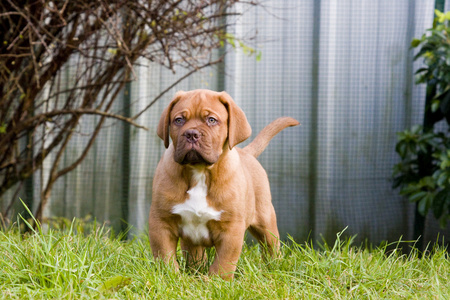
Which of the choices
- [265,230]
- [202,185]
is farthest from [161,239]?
Result: [265,230]

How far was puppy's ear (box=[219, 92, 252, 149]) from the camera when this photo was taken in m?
2.50

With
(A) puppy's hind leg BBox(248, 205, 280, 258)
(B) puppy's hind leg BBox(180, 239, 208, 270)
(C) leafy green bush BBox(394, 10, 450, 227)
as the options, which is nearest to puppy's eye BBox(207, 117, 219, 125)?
(B) puppy's hind leg BBox(180, 239, 208, 270)

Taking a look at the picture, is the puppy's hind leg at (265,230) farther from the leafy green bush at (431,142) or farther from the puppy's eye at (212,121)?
the leafy green bush at (431,142)

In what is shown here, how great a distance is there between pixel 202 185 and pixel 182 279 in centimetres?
47

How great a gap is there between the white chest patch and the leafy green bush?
2.11m

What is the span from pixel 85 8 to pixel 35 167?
1515mm

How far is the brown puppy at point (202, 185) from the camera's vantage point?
7.92ft

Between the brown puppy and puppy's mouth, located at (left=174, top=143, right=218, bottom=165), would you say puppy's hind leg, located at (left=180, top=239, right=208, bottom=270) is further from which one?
puppy's mouth, located at (left=174, top=143, right=218, bottom=165)

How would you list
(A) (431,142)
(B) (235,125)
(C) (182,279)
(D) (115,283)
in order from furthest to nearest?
(A) (431,142)
(B) (235,125)
(C) (182,279)
(D) (115,283)

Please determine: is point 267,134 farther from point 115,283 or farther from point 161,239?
point 115,283

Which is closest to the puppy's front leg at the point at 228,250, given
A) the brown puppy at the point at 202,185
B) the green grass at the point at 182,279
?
the brown puppy at the point at 202,185

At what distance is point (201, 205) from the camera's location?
2443 millimetres

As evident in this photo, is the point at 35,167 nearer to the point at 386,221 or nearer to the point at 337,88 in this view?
the point at 337,88

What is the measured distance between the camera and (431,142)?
4.14 meters
